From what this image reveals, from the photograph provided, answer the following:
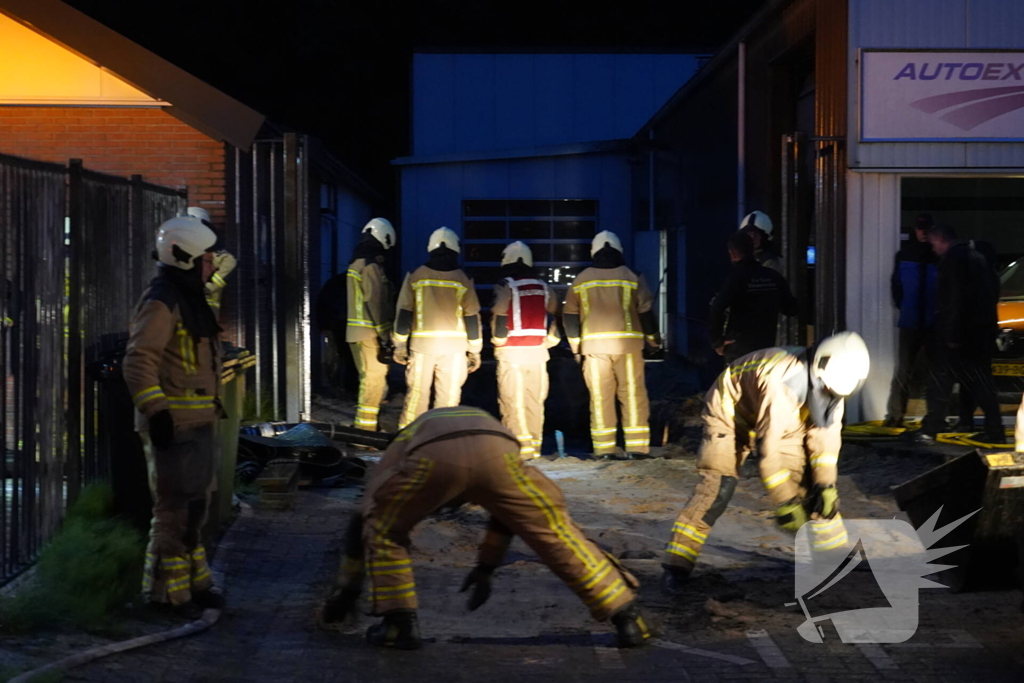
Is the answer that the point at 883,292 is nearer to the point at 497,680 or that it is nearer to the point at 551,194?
the point at 497,680

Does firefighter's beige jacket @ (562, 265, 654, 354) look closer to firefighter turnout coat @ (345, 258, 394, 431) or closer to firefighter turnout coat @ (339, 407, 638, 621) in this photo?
firefighter turnout coat @ (345, 258, 394, 431)

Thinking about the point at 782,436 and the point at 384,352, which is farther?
the point at 384,352

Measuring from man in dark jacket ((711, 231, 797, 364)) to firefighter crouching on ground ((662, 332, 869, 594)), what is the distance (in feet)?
12.4

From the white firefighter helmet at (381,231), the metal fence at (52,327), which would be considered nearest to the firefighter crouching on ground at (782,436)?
the metal fence at (52,327)

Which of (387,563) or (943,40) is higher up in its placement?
(943,40)

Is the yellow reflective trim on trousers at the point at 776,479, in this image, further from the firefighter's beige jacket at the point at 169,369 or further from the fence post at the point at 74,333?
the fence post at the point at 74,333

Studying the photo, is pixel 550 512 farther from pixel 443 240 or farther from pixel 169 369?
pixel 443 240

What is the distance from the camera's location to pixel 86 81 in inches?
499

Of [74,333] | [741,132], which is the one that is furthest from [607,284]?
[74,333]

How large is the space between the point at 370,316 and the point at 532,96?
1652cm

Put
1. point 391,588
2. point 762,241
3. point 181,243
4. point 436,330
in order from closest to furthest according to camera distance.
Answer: point 391,588, point 181,243, point 762,241, point 436,330

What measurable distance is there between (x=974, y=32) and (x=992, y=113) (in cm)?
74

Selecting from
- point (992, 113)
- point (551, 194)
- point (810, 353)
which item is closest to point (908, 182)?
point (992, 113)

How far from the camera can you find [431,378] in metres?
11.7
